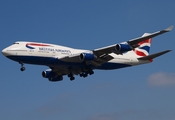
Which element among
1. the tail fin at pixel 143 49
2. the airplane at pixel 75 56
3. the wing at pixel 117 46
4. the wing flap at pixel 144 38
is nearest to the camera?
the wing flap at pixel 144 38

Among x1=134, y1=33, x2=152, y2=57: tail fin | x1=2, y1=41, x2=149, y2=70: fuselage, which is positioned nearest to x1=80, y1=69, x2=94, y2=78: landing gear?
x1=2, y1=41, x2=149, y2=70: fuselage

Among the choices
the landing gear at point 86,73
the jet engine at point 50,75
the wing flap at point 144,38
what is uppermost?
the wing flap at point 144,38

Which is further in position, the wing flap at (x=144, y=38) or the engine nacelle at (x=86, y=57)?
the engine nacelle at (x=86, y=57)

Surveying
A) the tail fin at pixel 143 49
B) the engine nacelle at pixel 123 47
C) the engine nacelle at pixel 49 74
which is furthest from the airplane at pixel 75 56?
the tail fin at pixel 143 49

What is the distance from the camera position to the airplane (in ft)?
212

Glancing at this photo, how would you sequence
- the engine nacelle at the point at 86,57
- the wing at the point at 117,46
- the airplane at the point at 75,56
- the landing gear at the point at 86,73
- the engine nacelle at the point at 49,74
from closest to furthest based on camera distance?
the wing at the point at 117,46
the airplane at the point at 75,56
the engine nacelle at the point at 86,57
the landing gear at the point at 86,73
the engine nacelle at the point at 49,74

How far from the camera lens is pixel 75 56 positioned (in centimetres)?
6631

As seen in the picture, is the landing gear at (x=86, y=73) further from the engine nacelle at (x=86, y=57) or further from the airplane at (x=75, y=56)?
the engine nacelle at (x=86, y=57)

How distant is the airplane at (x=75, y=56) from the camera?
64.7 m

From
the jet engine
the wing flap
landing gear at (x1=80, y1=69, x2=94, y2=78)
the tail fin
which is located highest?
the tail fin

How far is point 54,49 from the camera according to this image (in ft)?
219

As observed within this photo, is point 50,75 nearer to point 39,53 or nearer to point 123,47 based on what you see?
point 39,53

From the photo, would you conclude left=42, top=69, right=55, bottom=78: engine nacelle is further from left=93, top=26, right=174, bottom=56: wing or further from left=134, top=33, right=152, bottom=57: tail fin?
left=134, top=33, right=152, bottom=57: tail fin

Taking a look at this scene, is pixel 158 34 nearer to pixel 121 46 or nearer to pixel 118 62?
pixel 121 46
